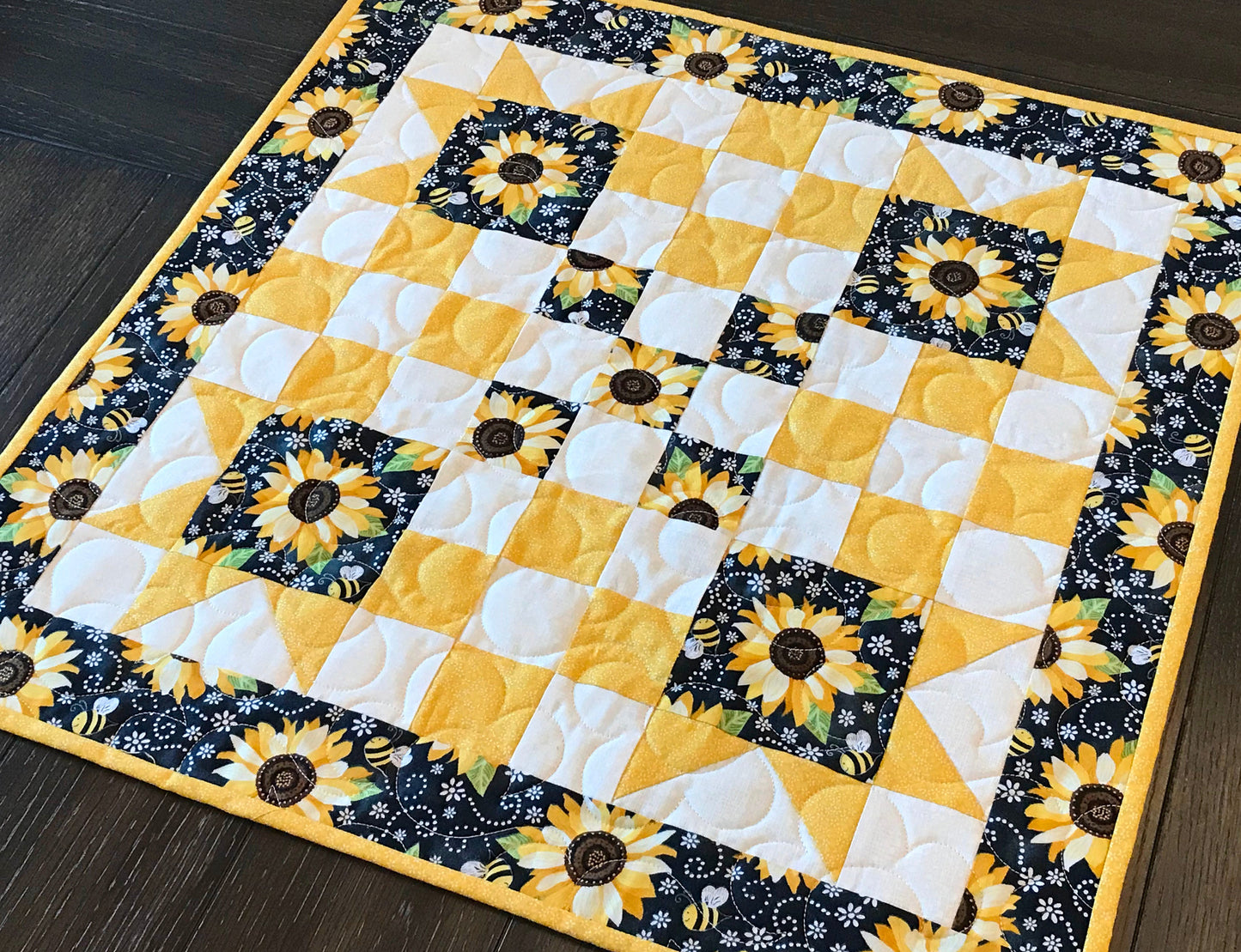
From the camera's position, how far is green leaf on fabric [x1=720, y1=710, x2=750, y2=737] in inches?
39.2

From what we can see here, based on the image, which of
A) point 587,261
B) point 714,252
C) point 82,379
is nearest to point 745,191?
point 714,252

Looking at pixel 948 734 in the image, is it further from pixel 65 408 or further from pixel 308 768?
pixel 65 408

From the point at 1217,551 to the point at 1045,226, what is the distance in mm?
399

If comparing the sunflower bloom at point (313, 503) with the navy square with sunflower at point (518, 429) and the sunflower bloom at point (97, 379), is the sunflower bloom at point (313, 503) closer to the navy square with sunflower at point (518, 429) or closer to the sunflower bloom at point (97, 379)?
the navy square with sunflower at point (518, 429)

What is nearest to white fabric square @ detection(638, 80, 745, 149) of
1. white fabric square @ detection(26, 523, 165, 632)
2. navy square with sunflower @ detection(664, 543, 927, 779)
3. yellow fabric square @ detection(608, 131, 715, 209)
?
yellow fabric square @ detection(608, 131, 715, 209)

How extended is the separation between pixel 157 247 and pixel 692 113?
647 mm

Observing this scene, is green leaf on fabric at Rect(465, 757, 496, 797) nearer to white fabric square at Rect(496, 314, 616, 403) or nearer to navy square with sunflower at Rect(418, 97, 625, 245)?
white fabric square at Rect(496, 314, 616, 403)

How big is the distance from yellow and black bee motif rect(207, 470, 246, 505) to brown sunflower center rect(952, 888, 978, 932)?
76cm

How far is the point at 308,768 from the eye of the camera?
100 centimetres

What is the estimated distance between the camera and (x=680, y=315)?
3.97ft

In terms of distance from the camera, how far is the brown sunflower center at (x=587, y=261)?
1250mm

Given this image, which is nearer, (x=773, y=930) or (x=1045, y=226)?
(x=773, y=930)

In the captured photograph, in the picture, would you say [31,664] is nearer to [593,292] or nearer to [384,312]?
[384,312]

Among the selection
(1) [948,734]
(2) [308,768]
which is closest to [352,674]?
(2) [308,768]
